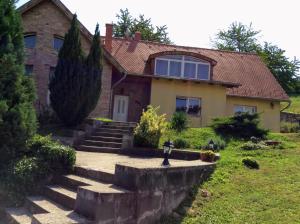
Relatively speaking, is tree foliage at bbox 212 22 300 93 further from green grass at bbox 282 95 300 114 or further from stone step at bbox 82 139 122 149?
stone step at bbox 82 139 122 149

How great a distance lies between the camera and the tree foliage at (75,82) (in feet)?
55.8

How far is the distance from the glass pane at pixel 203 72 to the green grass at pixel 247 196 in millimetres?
14370

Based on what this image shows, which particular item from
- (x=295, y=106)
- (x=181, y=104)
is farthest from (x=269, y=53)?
(x=181, y=104)

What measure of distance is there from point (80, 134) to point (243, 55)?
1865 cm

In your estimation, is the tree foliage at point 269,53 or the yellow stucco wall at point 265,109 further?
the tree foliage at point 269,53

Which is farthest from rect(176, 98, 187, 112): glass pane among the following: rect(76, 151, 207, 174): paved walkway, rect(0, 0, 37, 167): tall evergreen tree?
rect(0, 0, 37, 167): tall evergreen tree

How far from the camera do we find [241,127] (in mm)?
16344

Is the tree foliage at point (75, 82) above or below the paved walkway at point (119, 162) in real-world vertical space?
above

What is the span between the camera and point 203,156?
1047 centimetres

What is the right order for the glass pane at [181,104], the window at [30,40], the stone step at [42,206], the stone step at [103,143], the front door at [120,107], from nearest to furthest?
the stone step at [42,206]
the stone step at [103,143]
the window at [30,40]
the front door at [120,107]
the glass pane at [181,104]

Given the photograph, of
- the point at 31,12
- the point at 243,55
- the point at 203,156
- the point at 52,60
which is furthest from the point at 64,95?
the point at 243,55

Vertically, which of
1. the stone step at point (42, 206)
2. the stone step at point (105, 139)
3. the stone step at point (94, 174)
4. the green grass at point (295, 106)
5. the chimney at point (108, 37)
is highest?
the chimney at point (108, 37)

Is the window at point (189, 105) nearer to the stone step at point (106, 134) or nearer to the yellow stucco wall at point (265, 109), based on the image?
the yellow stucco wall at point (265, 109)

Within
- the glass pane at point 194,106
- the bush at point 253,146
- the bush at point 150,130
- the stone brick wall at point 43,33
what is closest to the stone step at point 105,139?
the bush at point 150,130
